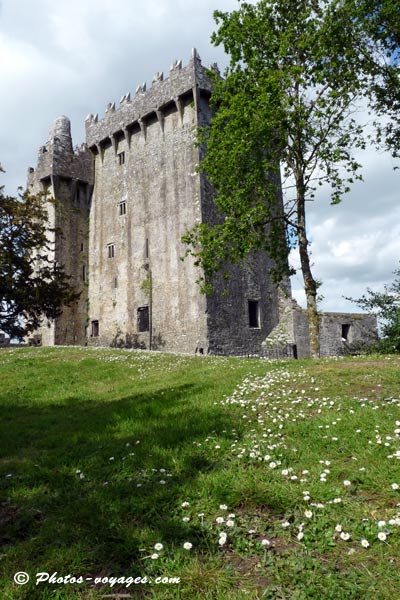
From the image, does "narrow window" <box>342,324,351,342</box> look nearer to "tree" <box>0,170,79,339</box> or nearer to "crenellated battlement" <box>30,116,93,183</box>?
"tree" <box>0,170,79,339</box>

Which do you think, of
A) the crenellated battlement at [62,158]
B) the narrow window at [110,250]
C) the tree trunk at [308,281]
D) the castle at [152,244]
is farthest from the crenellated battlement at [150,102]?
the tree trunk at [308,281]

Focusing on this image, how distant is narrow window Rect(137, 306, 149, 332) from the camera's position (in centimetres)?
3481

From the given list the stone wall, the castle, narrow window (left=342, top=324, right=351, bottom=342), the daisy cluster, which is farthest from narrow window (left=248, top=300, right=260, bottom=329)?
Result: the daisy cluster

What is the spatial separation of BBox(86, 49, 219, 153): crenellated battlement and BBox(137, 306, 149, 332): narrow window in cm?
1588

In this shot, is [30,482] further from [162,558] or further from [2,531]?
[162,558]

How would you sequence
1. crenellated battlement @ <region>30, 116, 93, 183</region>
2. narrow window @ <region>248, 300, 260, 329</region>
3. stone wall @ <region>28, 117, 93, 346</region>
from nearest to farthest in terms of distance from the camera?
narrow window @ <region>248, 300, 260, 329</region>
stone wall @ <region>28, 117, 93, 346</region>
crenellated battlement @ <region>30, 116, 93, 183</region>

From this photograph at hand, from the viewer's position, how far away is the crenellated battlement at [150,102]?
107 ft

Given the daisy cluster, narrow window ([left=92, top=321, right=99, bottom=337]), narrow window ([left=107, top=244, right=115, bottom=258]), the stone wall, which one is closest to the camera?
the daisy cluster

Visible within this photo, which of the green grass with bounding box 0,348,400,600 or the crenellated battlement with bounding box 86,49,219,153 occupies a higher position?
the crenellated battlement with bounding box 86,49,219,153

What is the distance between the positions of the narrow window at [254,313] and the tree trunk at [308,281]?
530 inches

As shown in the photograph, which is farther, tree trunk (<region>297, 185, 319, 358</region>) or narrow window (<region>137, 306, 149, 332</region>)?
narrow window (<region>137, 306, 149, 332</region>)

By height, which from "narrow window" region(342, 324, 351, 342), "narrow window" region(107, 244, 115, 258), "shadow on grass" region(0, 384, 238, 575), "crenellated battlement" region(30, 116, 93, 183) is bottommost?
"shadow on grass" region(0, 384, 238, 575)

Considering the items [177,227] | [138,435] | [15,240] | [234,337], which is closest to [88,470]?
[138,435]

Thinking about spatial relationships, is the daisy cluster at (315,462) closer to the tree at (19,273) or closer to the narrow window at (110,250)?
the tree at (19,273)
